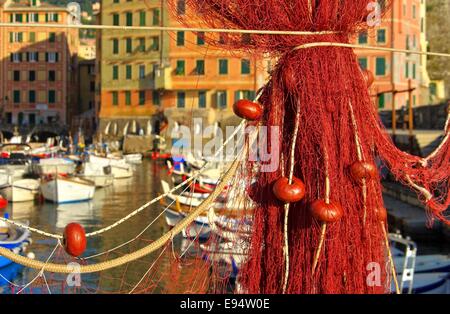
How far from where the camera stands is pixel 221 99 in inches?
1880

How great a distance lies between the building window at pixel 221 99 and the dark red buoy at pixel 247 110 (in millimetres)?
44531

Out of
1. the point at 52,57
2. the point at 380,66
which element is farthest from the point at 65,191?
the point at 52,57

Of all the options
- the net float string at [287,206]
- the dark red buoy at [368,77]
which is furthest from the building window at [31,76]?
the net float string at [287,206]

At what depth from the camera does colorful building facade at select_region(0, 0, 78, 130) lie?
205ft

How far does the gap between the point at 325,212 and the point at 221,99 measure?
1769 inches

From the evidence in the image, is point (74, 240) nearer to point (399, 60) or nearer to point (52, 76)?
point (399, 60)

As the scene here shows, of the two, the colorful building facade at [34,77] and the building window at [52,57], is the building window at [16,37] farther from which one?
the building window at [52,57]

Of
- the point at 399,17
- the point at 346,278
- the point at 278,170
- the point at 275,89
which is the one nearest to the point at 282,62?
the point at 275,89

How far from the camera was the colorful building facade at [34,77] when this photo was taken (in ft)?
205

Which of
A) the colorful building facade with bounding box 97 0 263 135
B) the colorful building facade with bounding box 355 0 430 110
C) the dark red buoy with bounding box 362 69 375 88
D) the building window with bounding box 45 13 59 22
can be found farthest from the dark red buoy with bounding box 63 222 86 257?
the building window with bounding box 45 13 59 22

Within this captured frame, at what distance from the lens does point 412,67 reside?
150ft

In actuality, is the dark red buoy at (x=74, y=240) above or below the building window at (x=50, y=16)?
below

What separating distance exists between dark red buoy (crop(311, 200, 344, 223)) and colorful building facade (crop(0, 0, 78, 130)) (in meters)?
61.5

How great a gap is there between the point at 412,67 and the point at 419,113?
10629 millimetres
